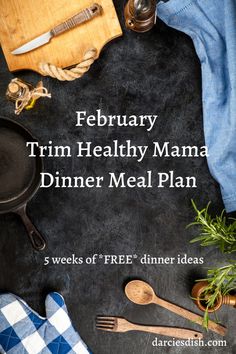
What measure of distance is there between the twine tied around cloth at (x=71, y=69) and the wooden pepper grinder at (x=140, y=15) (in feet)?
0.41

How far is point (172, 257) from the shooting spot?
1.10 metres

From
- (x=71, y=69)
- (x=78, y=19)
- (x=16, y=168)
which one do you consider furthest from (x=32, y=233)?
(x=78, y=19)

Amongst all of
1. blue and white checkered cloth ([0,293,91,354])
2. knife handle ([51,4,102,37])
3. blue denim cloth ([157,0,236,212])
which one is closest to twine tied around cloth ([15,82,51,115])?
knife handle ([51,4,102,37])

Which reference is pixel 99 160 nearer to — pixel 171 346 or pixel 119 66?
pixel 119 66

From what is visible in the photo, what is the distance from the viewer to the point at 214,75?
42.3 inches

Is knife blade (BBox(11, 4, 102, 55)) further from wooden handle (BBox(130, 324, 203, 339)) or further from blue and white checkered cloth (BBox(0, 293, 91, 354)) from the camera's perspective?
wooden handle (BBox(130, 324, 203, 339))

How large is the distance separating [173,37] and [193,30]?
2.2 inches

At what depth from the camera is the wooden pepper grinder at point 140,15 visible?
101cm

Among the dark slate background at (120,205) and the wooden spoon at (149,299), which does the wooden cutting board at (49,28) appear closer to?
the dark slate background at (120,205)

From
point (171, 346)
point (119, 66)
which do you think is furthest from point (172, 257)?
point (119, 66)

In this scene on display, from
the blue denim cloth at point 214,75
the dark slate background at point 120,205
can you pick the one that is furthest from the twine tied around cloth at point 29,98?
the blue denim cloth at point 214,75

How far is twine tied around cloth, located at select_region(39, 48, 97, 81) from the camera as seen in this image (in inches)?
40.8

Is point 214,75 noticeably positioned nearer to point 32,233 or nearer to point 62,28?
point 62,28

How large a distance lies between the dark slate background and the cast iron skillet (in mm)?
29
